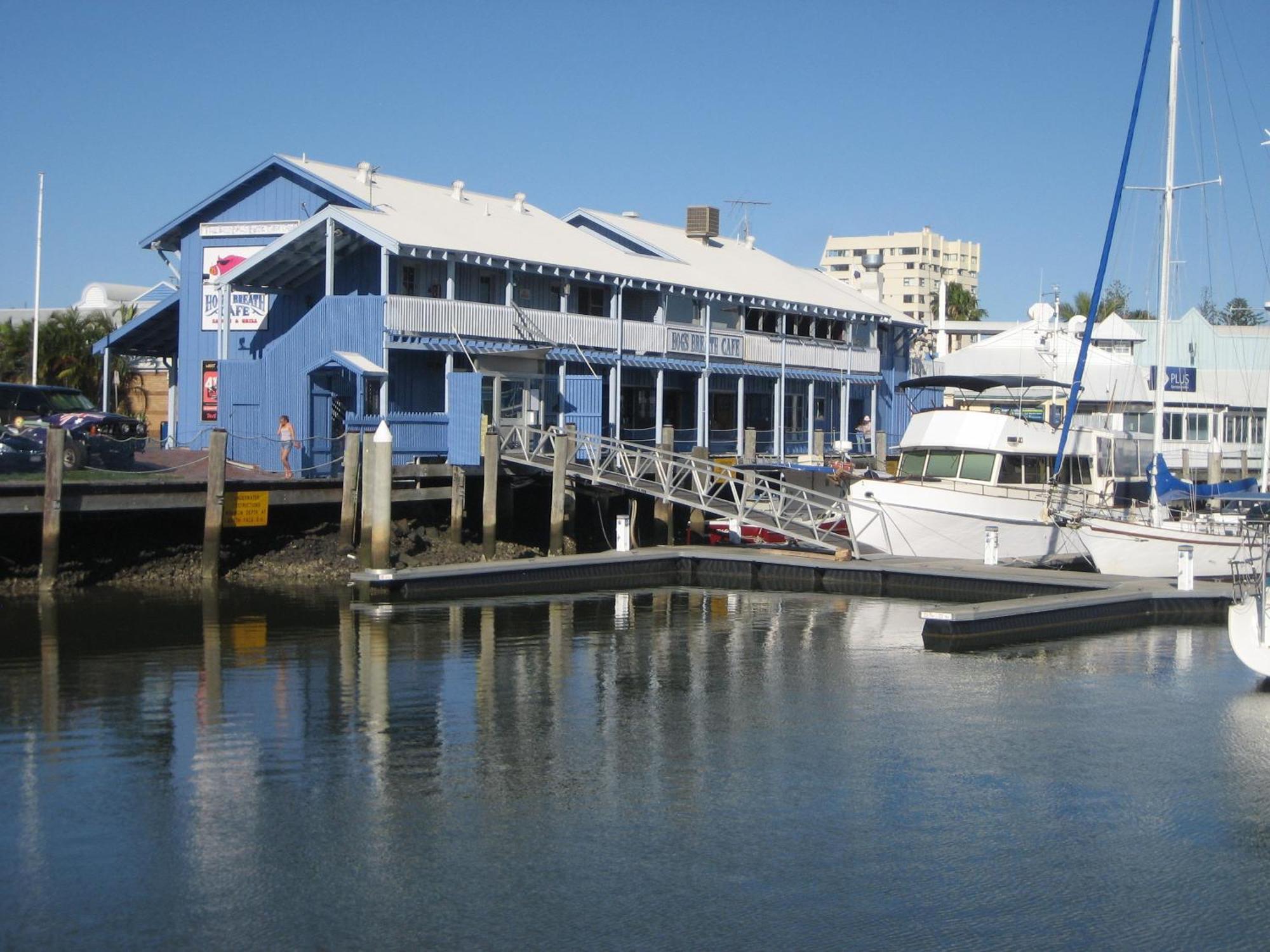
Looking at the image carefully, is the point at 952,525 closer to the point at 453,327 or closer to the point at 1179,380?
the point at 453,327

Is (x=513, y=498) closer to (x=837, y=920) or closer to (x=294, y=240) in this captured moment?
(x=294, y=240)

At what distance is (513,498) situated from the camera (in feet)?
119

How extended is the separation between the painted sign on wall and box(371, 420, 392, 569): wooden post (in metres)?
13.2

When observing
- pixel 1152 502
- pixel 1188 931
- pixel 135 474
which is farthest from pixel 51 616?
pixel 1152 502

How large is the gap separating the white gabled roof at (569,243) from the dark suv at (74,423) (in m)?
7.69

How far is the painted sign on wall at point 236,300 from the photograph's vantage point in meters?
39.6

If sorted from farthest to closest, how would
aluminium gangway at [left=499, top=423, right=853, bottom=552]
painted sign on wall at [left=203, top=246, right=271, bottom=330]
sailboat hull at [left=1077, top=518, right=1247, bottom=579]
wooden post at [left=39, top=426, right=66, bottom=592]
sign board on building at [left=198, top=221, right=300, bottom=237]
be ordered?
painted sign on wall at [left=203, top=246, right=271, bottom=330] → sign board on building at [left=198, top=221, right=300, bottom=237] → aluminium gangway at [left=499, top=423, right=853, bottom=552] → sailboat hull at [left=1077, top=518, right=1247, bottom=579] → wooden post at [left=39, top=426, right=66, bottom=592]

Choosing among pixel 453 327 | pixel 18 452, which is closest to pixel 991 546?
pixel 453 327

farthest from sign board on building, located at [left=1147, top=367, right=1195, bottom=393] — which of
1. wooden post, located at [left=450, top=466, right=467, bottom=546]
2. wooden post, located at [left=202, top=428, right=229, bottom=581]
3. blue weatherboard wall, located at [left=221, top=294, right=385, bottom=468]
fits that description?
wooden post, located at [left=202, top=428, right=229, bottom=581]

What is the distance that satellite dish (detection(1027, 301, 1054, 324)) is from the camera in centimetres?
5394

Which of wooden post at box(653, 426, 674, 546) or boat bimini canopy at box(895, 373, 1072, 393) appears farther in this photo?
wooden post at box(653, 426, 674, 546)

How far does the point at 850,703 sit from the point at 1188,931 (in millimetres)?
7824

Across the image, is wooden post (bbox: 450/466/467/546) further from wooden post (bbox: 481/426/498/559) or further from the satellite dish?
the satellite dish

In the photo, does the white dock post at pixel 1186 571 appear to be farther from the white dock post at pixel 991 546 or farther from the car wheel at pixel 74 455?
the car wheel at pixel 74 455
